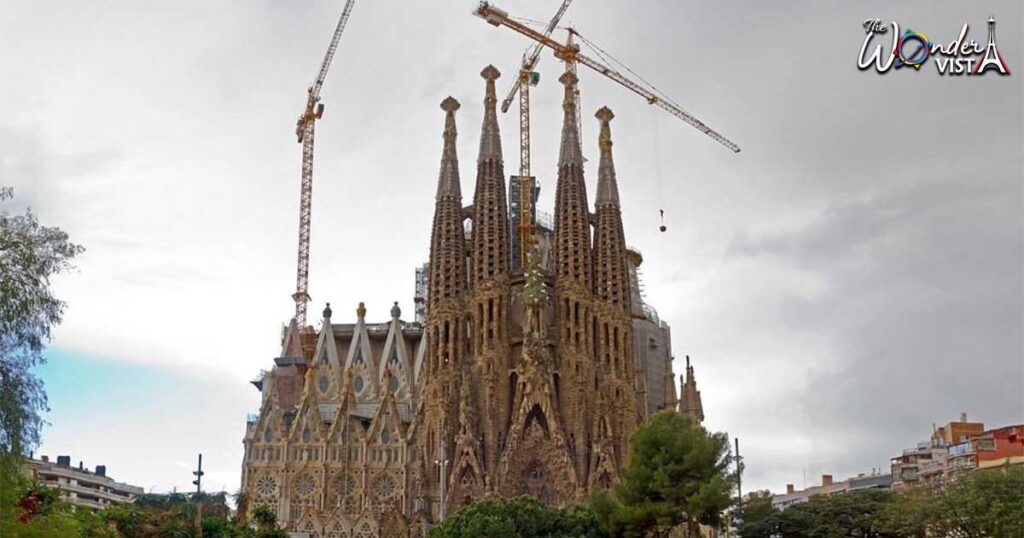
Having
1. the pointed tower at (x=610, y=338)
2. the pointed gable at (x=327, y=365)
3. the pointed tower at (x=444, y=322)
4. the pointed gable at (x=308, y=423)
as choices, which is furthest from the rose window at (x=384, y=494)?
the pointed tower at (x=610, y=338)

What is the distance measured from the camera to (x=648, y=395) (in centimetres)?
7956

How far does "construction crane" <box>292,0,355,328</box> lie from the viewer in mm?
88750

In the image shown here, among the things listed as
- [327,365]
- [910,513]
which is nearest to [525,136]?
[327,365]

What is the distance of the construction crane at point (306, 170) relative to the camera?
88.8m

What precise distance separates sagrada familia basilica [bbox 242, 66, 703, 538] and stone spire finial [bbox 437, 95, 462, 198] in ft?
0.31

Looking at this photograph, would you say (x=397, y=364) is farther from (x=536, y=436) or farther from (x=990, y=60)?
(x=990, y=60)

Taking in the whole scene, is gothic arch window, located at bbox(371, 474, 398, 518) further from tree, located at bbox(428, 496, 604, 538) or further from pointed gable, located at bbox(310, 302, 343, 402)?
tree, located at bbox(428, 496, 604, 538)

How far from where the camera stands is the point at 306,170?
92875mm

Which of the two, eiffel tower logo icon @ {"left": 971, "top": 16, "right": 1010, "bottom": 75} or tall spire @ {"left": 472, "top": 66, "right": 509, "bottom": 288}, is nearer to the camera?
eiffel tower logo icon @ {"left": 971, "top": 16, "right": 1010, "bottom": 75}

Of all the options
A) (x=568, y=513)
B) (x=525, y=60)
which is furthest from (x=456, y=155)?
(x=568, y=513)

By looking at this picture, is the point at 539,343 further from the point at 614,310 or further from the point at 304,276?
the point at 304,276

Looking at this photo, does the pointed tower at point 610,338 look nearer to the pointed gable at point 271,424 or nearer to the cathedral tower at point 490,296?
the cathedral tower at point 490,296

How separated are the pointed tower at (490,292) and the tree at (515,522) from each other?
57.3 feet

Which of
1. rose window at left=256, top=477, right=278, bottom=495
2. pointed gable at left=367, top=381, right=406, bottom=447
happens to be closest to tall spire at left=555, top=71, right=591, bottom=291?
pointed gable at left=367, top=381, right=406, bottom=447
